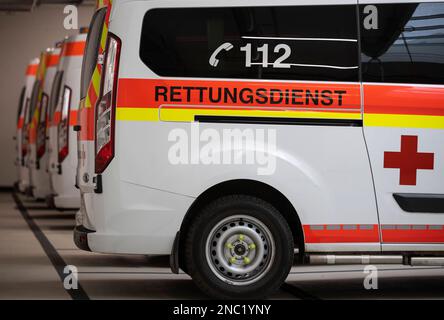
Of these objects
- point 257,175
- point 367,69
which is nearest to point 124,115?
point 257,175

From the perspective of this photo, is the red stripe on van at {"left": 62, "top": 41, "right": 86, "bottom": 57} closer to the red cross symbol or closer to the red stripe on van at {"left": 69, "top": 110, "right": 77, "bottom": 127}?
the red stripe on van at {"left": 69, "top": 110, "right": 77, "bottom": 127}

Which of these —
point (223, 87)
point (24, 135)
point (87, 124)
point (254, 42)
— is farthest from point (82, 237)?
point (24, 135)

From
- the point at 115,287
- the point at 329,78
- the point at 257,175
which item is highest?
the point at 329,78

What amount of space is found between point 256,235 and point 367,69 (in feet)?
4.68

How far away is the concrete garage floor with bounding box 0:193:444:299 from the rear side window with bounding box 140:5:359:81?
1.72 meters

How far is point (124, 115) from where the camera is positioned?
8.32m

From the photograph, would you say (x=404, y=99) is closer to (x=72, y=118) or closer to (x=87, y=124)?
(x=87, y=124)

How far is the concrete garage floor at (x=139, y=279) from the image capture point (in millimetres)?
9086

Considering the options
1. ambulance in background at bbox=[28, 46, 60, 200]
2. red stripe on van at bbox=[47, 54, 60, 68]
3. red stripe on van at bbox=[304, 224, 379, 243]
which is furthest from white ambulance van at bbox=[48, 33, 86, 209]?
red stripe on van at bbox=[304, 224, 379, 243]

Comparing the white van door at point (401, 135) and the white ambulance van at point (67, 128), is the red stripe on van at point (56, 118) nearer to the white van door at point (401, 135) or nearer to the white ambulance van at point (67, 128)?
the white ambulance van at point (67, 128)

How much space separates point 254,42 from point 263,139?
724 mm

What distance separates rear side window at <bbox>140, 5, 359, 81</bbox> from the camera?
332 inches

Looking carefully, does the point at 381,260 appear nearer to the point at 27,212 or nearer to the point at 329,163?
the point at 329,163

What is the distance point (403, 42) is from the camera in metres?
8.59
